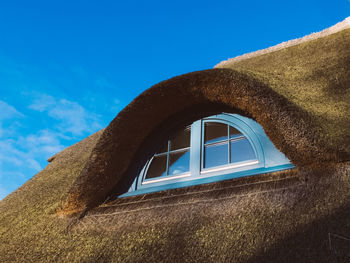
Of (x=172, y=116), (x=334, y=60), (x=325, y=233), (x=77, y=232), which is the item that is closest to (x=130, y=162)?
(x=172, y=116)

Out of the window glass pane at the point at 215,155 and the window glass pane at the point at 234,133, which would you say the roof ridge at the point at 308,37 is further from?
the window glass pane at the point at 215,155

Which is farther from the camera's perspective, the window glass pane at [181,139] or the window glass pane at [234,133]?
the window glass pane at [181,139]

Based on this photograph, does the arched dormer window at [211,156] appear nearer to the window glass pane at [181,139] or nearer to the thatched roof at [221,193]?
the window glass pane at [181,139]

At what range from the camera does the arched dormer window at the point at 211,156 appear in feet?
8.07

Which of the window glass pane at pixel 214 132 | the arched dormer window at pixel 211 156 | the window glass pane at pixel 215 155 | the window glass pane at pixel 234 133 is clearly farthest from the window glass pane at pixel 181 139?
the window glass pane at pixel 234 133

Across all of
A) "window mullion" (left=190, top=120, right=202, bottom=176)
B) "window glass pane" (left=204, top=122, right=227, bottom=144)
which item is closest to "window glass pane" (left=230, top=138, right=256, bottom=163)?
"window glass pane" (left=204, top=122, right=227, bottom=144)

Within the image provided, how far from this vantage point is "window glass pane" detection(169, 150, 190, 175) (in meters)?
3.04

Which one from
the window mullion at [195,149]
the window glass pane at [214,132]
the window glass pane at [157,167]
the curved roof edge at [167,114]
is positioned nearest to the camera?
the curved roof edge at [167,114]

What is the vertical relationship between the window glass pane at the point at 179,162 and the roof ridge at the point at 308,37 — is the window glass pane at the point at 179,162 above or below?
below

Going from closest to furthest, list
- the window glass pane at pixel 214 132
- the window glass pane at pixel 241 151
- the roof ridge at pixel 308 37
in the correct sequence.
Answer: the window glass pane at pixel 241 151 → the window glass pane at pixel 214 132 → the roof ridge at pixel 308 37


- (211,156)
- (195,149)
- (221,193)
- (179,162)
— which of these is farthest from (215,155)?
(221,193)

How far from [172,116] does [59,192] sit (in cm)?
164

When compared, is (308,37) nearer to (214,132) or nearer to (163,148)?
(214,132)

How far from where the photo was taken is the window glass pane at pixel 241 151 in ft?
8.61
